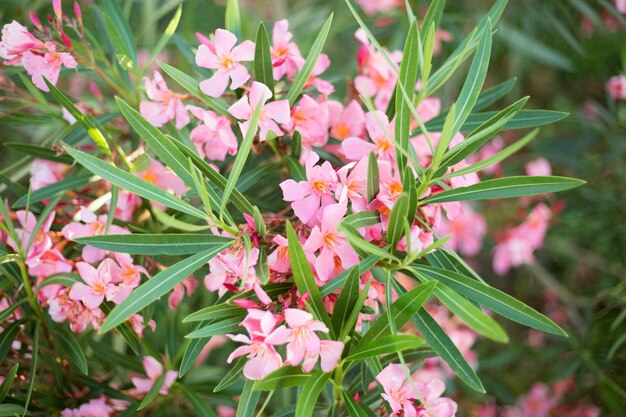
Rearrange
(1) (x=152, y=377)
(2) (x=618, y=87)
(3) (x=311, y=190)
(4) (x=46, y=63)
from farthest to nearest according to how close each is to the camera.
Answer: (2) (x=618, y=87), (1) (x=152, y=377), (4) (x=46, y=63), (3) (x=311, y=190)

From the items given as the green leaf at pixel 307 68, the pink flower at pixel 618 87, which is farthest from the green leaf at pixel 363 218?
the pink flower at pixel 618 87

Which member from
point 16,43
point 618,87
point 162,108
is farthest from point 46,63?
point 618,87

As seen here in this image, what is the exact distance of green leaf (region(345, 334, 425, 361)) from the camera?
28.3 inches

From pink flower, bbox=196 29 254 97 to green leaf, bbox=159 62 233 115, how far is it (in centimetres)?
1

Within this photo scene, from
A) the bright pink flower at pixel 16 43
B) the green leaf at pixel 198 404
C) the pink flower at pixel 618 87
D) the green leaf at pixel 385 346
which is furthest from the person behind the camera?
the pink flower at pixel 618 87

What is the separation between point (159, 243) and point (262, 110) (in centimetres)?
25

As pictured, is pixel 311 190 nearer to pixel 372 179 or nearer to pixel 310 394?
pixel 372 179

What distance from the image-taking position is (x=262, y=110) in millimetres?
906

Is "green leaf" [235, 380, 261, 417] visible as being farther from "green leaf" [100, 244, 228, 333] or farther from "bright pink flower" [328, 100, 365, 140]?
"bright pink flower" [328, 100, 365, 140]

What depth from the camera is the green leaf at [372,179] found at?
790mm

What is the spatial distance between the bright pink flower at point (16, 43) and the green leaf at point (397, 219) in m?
0.62

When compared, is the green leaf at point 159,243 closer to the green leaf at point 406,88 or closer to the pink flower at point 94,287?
the pink flower at point 94,287

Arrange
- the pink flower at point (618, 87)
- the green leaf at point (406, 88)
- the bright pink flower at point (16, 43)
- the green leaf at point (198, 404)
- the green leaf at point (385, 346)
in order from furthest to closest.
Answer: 1. the pink flower at point (618, 87)
2. the green leaf at point (198, 404)
3. the bright pink flower at point (16, 43)
4. the green leaf at point (406, 88)
5. the green leaf at point (385, 346)

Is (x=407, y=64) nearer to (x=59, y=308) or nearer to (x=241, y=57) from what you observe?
(x=241, y=57)
